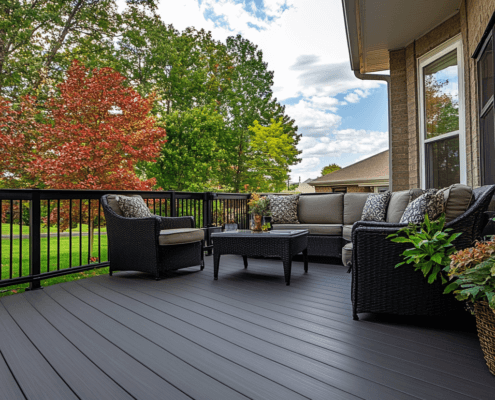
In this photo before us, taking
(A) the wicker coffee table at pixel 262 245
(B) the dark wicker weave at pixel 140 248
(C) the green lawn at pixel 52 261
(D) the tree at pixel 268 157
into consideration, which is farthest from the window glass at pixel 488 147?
(D) the tree at pixel 268 157

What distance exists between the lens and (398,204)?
13.1 ft

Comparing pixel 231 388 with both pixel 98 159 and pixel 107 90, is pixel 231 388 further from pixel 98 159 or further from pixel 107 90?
pixel 107 90

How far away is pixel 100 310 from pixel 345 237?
3.07 m

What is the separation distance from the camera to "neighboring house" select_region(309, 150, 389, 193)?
35.1 feet

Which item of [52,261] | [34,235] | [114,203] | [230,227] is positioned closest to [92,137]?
[52,261]

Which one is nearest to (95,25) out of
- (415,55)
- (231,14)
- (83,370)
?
(231,14)

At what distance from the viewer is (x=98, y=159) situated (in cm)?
661

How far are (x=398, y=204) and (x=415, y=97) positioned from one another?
5.77ft

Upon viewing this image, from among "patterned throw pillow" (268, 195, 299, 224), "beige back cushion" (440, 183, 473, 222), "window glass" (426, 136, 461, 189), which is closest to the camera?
"beige back cushion" (440, 183, 473, 222)

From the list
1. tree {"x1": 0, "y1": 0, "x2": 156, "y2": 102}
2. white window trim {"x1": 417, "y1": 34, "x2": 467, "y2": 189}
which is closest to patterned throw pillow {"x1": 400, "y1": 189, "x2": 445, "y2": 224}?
white window trim {"x1": 417, "y1": 34, "x2": 467, "y2": 189}

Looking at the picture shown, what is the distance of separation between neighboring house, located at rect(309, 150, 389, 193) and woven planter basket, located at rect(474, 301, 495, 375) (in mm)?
9348

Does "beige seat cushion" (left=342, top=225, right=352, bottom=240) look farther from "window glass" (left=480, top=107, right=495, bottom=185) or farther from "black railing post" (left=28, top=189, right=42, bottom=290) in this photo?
"black railing post" (left=28, top=189, right=42, bottom=290)

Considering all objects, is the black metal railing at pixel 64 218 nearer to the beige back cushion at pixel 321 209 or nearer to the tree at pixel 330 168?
the beige back cushion at pixel 321 209

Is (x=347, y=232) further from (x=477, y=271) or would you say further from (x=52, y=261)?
(x=52, y=261)
